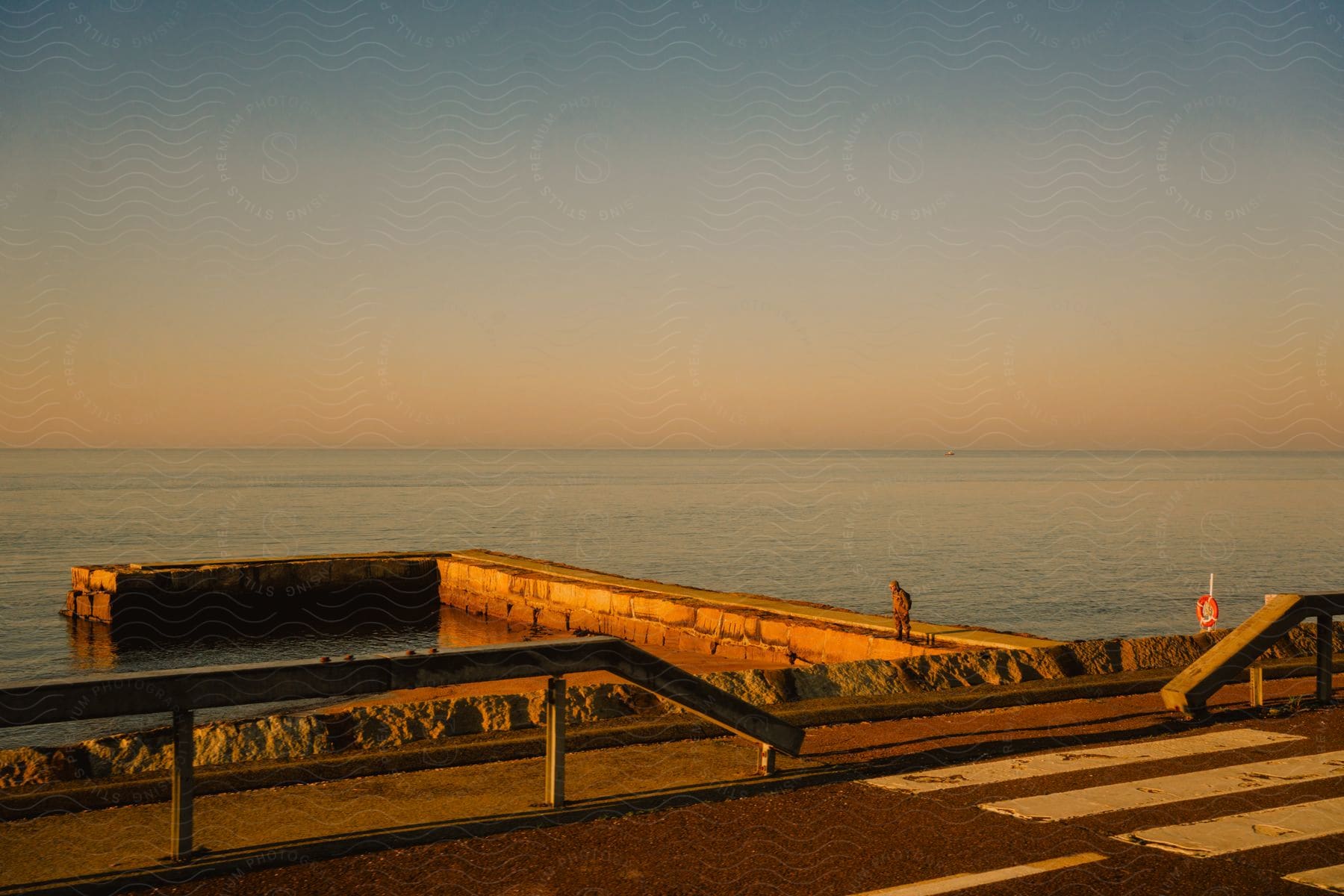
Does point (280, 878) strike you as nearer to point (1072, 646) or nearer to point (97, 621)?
point (1072, 646)

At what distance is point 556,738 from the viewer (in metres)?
6.33

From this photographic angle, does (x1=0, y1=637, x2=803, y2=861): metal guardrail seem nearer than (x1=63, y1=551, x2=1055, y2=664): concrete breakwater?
Yes

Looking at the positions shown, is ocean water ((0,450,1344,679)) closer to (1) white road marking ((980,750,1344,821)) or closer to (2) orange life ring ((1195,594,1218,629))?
Answer: (2) orange life ring ((1195,594,1218,629))

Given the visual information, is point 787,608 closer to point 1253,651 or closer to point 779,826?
point 1253,651

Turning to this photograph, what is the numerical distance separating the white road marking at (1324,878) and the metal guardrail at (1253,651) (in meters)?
3.68

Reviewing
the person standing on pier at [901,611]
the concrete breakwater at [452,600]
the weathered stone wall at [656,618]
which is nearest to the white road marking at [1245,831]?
the weathered stone wall at [656,618]

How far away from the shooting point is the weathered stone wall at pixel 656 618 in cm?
2019

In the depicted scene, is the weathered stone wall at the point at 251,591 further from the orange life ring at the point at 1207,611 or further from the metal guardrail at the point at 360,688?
the metal guardrail at the point at 360,688

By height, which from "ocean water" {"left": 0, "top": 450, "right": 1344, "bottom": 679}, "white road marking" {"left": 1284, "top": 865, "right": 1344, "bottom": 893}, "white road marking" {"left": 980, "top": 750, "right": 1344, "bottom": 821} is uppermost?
"white road marking" {"left": 1284, "top": 865, "right": 1344, "bottom": 893}

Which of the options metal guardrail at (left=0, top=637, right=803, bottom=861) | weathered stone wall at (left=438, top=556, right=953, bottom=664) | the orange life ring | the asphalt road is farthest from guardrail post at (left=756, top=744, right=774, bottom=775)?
the orange life ring

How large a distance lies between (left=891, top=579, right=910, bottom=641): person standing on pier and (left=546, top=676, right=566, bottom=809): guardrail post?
37.9ft

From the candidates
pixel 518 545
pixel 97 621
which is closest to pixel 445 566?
pixel 97 621

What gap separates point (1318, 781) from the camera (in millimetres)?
7164

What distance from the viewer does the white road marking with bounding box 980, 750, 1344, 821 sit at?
6.50m
